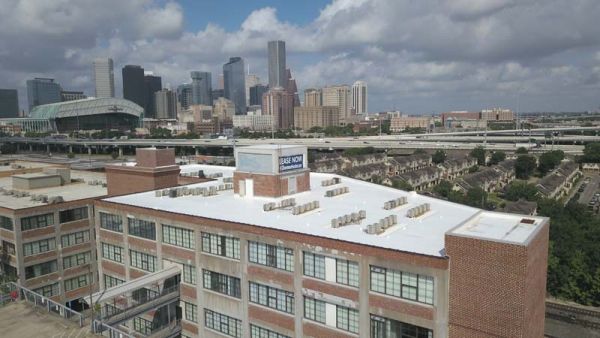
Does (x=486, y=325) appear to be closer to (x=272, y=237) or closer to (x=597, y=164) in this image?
(x=272, y=237)

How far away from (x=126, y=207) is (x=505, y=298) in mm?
30188

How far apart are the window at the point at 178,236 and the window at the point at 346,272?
12488mm

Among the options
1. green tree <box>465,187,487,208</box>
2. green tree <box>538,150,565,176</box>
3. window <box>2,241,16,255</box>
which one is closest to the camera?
window <box>2,241,16,255</box>

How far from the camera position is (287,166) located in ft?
143

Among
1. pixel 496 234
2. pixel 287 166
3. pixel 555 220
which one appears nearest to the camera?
pixel 496 234

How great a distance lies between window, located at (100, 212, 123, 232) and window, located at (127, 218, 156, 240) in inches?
58.0

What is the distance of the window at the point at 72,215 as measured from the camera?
53562mm

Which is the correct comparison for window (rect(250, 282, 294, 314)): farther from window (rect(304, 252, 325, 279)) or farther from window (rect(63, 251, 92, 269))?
window (rect(63, 251, 92, 269))

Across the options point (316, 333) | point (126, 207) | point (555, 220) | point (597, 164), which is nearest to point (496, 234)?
point (316, 333)

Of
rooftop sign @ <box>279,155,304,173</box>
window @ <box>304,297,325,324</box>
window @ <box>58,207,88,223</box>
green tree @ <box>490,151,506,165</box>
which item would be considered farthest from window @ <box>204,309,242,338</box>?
green tree @ <box>490,151,506,165</box>

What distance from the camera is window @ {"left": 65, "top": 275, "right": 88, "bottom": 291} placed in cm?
5403

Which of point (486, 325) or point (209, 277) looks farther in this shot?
point (209, 277)

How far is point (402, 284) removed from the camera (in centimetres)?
2602

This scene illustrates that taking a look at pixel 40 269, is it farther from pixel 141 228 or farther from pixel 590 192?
pixel 590 192
